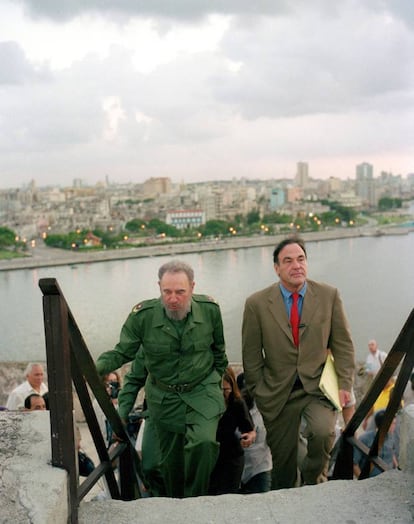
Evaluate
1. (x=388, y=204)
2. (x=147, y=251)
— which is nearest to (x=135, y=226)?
(x=147, y=251)

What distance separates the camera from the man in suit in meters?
1.68

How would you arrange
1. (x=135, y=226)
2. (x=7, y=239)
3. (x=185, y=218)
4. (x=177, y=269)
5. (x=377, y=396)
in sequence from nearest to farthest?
1. (x=377, y=396)
2. (x=177, y=269)
3. (x=7, y=239)
4. (x=135, y=226)
5. (x=185, y=218)

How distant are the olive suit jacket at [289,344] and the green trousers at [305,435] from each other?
0.10ft

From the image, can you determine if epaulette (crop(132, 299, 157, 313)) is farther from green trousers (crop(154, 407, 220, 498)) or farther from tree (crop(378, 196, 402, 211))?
tree (crop(378, 196, 402, 211))

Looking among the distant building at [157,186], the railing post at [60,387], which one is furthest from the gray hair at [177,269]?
the distant building at [157,186]

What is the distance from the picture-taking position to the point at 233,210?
216ft

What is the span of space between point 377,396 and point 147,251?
1527 inches

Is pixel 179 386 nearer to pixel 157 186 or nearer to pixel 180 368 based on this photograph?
pixel 180 368

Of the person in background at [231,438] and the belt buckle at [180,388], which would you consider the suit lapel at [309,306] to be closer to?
the person in background at [231,438]

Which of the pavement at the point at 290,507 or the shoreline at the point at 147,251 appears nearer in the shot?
the pavement at the point at 290,507

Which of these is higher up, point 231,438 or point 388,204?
point 388,204

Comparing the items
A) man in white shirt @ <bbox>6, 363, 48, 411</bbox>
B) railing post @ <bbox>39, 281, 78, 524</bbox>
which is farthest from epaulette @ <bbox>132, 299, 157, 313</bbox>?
man in white shirt @ <bbox>6, 363, 48, 411</bbox>

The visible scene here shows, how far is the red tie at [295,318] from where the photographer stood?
5.60 ft

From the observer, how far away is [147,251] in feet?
131
